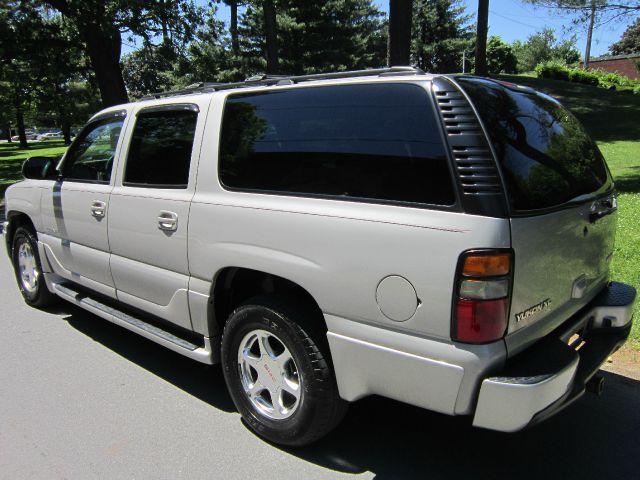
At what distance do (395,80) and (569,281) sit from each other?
1337 millimetres

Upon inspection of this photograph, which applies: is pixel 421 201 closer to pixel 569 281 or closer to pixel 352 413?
pixel 569 281

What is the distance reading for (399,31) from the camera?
1424cm

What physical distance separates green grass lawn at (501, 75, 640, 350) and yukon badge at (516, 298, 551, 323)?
2.14m

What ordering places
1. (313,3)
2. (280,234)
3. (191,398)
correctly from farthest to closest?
1. (313,3)
2. (191,398)
3. (280,234)

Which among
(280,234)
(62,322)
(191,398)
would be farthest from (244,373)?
(62,322)

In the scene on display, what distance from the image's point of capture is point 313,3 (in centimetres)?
3073

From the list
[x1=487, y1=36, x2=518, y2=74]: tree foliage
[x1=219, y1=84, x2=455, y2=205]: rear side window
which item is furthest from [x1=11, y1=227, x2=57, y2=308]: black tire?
[x1=487, y1=36, x2=518, y2=74]: tree foliage

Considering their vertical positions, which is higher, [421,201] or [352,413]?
[421,201]

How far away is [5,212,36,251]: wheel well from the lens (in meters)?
5.32

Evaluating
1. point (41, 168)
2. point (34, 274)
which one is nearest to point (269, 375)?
point (41, 168)

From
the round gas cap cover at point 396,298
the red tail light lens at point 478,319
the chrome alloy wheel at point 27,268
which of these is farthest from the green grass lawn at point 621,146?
the chrome alloy wheel at point 27,268

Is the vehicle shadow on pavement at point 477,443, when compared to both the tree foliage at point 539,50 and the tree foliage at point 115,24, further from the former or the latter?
the tree foliage at point 539,50

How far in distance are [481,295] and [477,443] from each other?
1316 millimetres

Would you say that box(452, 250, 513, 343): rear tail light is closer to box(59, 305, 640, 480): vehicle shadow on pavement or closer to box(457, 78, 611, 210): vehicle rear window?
box(457, 78, 611, 210): vehicle rear window
